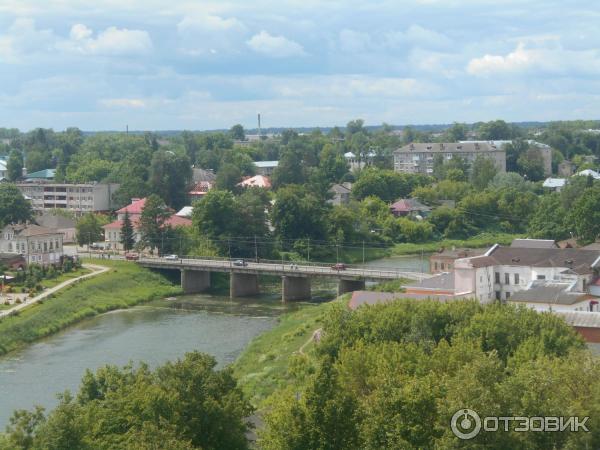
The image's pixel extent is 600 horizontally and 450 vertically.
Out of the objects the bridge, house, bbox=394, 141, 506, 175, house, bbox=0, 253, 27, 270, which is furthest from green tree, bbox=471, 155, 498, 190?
→ house, bbox=0, 253, 27, 270

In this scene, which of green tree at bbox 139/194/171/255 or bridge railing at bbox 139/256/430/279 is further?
green tree at bbox 139/194/171/255

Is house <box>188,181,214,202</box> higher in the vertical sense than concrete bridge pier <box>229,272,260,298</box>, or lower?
higher

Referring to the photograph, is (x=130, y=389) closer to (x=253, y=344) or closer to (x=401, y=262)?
(x=253, y=344)

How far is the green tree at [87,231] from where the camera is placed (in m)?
75.8

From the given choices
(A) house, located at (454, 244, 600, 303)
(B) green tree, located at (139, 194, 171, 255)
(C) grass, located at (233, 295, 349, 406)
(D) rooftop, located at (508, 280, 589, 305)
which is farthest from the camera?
(B) green tree, located at (139, 194, 171, 255)

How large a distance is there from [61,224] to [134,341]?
3391 centimetres

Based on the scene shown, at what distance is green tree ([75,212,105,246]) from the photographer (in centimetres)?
7581

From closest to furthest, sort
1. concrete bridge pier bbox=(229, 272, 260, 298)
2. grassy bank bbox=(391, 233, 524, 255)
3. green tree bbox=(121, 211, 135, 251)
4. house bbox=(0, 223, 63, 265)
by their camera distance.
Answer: concrete bridge pier bbox=(229, 272, 260, 298) < house bbox=(0, 223, 63, 265) < green tree bbox=(121, 211, 135, 251) < grassy bank bbox=(391, 233, 524, 255)

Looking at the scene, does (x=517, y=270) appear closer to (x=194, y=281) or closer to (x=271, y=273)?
(x=271, y=273)

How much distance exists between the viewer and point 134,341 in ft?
157

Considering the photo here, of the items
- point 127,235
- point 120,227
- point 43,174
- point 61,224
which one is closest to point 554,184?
point 120,227

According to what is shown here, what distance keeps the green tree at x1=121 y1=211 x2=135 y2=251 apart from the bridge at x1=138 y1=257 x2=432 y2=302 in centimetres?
469

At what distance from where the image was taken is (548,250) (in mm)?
52125

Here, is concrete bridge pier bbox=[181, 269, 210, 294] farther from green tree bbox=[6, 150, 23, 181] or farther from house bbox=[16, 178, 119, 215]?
green tree bbox=[6, 150, 23, 181]
